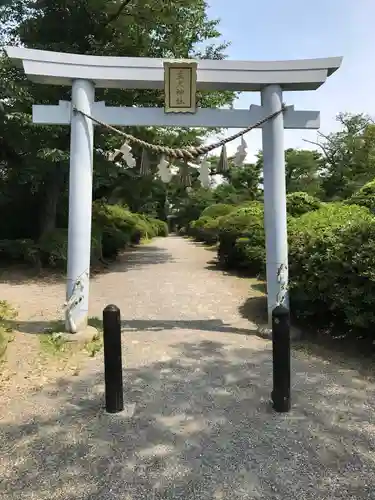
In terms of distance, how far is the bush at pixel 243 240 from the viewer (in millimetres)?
9266

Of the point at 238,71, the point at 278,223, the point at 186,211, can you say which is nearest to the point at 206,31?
the point at 238,71

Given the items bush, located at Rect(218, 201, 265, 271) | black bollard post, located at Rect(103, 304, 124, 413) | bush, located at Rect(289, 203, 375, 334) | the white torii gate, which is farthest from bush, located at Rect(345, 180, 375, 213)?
black bollard post, located at Rect(103, 304, 124, 413)

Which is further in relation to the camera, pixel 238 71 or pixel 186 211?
pixel 186 211

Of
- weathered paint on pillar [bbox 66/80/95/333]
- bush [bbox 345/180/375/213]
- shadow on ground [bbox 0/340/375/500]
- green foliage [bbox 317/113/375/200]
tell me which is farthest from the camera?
green foliage [bbox 317/113/375/200]

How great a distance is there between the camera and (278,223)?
5465 millimetres

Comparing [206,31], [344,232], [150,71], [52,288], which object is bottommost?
[52,288]

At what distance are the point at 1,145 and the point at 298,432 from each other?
996 centimetres

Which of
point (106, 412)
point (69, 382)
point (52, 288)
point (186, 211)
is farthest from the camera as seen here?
point (186, 211)

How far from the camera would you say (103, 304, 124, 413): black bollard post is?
3418 mm

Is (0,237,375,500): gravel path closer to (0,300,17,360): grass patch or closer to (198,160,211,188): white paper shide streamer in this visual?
(0,300,17,360): grass patch

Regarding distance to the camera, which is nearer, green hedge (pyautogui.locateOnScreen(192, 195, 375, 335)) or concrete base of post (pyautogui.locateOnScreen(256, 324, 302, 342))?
green hedge (pyautogui.locateOnScreen(192, 195, 375, 335))

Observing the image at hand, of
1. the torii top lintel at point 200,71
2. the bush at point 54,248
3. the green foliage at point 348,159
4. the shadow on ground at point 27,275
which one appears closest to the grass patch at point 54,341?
the torii top lintel at point 200,71

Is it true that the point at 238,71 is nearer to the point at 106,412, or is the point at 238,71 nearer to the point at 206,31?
the point at 106,412

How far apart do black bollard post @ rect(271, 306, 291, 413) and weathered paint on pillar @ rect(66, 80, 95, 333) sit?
2831 millimetres
